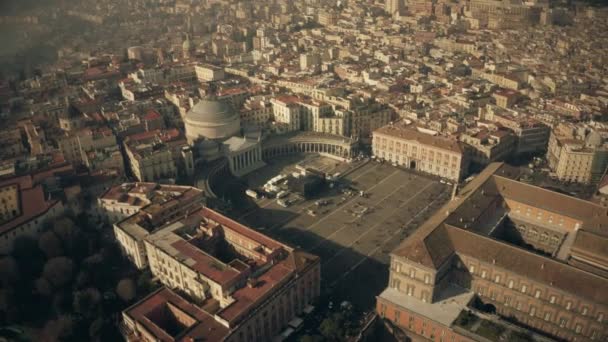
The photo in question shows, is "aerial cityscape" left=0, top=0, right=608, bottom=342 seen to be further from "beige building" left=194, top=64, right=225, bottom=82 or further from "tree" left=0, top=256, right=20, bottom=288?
"beige building" left=194, top=64, right=225, bottom=82

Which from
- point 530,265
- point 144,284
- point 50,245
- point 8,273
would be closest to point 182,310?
point 144,284

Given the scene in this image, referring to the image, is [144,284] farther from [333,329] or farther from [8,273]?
[333,329]

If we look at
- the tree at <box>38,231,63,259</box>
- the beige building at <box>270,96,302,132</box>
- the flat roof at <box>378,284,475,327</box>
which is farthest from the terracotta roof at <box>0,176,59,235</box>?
the beige building at <box>270,96,302,132</box>

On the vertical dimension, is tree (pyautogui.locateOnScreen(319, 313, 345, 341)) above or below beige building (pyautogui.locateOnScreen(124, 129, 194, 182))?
below

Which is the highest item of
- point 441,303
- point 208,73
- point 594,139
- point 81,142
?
point 208,73

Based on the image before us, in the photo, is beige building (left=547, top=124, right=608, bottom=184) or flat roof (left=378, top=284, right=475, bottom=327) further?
beige building (left=547, top=124, right=608, bottom=184)

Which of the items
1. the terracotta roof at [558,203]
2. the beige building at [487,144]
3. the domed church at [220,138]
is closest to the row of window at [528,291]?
the terracotta roof at [558,203]

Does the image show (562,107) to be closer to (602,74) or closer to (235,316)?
(602,74)
